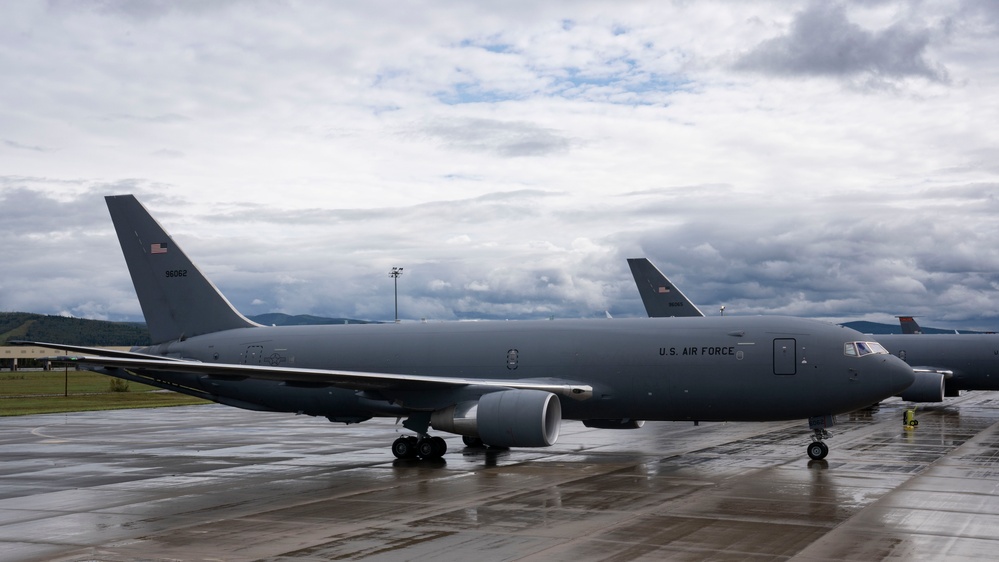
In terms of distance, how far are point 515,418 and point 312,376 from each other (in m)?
5.56

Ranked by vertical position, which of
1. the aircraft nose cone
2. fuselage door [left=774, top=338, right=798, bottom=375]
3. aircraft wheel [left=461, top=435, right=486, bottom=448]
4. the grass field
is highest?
fuselage door [left=774, top=338, right=798, bottom=375]

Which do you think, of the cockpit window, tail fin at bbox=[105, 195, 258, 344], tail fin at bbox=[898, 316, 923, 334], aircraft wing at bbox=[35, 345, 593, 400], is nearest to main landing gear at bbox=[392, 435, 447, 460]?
aircraft wing at bbox=[35, 345, 593, 400]

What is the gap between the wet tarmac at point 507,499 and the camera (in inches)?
556

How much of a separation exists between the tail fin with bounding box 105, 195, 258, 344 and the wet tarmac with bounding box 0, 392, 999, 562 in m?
4.24

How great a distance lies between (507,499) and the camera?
18.8 meters

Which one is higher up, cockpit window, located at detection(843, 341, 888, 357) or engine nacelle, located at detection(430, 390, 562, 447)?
cockpit window, located at detection(843, 341, 888, 357)

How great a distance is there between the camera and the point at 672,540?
1448 centimetres

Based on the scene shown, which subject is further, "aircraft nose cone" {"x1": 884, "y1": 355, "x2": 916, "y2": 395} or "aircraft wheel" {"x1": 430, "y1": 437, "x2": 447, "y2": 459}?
"aircraft wheel" {"x1": 430, "y1": 437, "x2": 447, "y2": 459}

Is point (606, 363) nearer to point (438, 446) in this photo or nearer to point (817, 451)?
point (438, 446)

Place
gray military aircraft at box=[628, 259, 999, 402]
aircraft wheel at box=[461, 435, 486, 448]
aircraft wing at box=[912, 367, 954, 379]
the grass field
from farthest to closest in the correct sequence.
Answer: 1. the grass field
2. gray military aircraft at box=[628, 259, 999, 402]
3. aircraft wing at box=[912, 367, 954, 379]
4. aircraft wheel at box=[461, 435, 486, 448]

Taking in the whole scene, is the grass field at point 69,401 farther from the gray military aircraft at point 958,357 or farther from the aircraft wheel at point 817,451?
the aircraft wheel at point 817,451

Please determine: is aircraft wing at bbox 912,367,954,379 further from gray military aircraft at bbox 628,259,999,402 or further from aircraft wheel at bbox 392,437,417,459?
aircraft wheel at bbox 392,437,417,459

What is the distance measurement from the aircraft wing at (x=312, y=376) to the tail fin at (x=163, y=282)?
532 centimetres

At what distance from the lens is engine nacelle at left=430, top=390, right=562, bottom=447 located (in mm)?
22719
